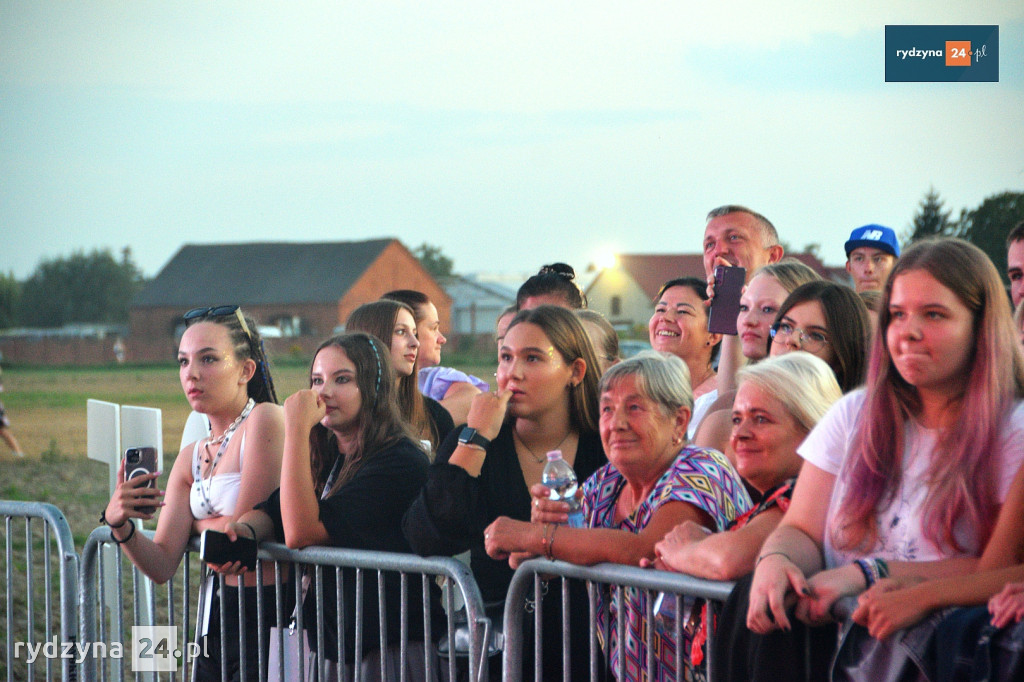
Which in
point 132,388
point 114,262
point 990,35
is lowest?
point 132,388

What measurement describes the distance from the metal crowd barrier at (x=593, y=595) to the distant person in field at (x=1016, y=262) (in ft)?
7.01

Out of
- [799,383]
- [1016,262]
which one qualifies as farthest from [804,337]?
[1016,262]

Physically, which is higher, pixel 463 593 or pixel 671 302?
pixel 671 302

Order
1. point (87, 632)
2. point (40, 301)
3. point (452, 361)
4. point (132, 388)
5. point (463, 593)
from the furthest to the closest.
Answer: point (40, 301) → point (452, 361) → point (132, 388) → point (87, 632) → point (463, 593)

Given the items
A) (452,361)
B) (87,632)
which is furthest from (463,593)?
(452,361)

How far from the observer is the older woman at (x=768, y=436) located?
2.58 meters

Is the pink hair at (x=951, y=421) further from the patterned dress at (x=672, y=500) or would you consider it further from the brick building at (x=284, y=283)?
the brick building at (x=284, y=283)

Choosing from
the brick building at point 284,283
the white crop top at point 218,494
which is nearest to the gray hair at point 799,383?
the white crop top at point 218,494

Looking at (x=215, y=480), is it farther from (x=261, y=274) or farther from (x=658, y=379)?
(x=261, y=274)

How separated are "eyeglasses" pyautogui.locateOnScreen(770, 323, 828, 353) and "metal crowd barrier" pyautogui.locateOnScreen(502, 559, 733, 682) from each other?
0.98 m

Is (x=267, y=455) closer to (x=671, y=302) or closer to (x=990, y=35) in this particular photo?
(x=671, y=302)

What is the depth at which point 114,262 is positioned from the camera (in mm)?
93938

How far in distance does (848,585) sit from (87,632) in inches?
116

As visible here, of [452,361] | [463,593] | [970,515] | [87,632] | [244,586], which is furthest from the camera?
[452,361]
